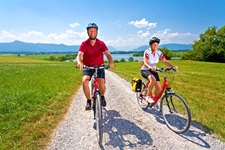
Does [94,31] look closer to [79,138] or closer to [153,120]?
[79,138]

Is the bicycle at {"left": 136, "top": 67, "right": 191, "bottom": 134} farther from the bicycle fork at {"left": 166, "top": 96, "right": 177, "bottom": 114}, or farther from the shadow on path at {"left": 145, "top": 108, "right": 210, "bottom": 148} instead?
the shadow on path at {"left": 145, "top": 108, "right": 210, "bottom": 148}

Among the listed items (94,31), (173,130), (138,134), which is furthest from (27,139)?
(173,130)

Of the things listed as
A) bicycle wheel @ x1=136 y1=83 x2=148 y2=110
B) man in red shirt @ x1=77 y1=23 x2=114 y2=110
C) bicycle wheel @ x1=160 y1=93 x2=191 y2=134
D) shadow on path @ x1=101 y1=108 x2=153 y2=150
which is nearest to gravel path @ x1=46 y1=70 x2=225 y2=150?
shadow on path @ x1=101 y1=108 x2=153 y2=150

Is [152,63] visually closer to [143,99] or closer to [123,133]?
[143,99]

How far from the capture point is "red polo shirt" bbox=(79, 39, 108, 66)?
18.1ft

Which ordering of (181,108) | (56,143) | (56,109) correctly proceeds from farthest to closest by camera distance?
(56,109)
(181,108)
(56,143)

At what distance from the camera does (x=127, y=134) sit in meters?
4.98

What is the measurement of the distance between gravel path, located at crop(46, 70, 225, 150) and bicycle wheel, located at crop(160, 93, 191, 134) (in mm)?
196

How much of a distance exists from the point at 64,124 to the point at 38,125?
760mm

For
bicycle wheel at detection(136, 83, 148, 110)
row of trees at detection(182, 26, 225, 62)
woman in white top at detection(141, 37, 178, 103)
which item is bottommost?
bicycle wheel at detection(136, 83, 148, 110)

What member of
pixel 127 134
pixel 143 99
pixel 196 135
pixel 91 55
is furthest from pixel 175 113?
pixel 91 55

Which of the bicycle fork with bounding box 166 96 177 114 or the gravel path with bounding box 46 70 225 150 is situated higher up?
the bicycle fork with bounding box 166 96 177 114

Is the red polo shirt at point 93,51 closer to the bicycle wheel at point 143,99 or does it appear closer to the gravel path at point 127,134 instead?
the gravel path at point 127,134

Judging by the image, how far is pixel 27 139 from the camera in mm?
4590
